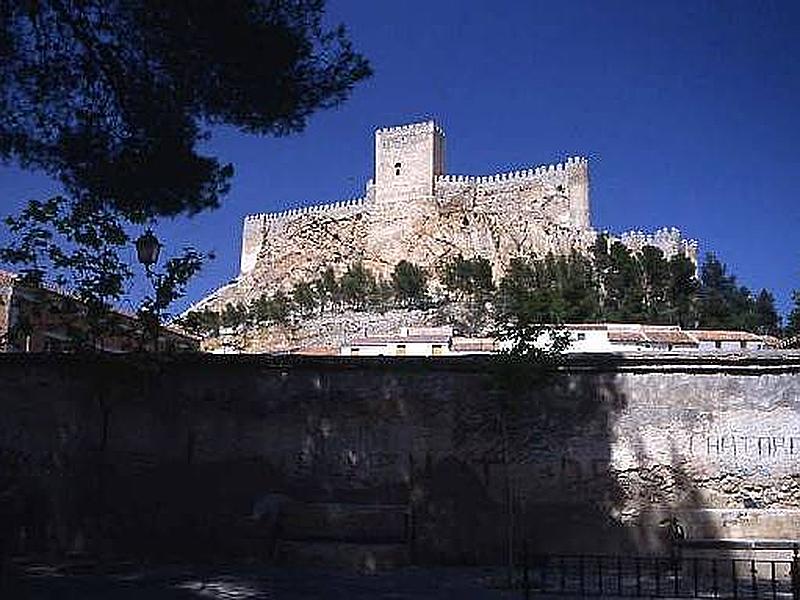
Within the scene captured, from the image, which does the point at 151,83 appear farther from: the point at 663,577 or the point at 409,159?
the point at 409,159

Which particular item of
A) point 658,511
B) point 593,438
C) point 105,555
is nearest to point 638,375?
point 593,438

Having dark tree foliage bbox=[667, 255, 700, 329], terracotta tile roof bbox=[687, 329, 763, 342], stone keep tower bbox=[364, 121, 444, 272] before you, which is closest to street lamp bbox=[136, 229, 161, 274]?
terracotta tile roof bbox=[687, 329, 763, 342]

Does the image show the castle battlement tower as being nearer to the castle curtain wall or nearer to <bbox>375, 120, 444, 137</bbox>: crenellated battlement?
<bbox>375, 120, 444, 137</bbox>: crenellated battlement

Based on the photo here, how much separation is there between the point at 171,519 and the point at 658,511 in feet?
20.5

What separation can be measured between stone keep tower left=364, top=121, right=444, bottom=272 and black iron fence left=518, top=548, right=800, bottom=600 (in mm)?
62904

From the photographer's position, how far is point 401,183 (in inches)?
2916

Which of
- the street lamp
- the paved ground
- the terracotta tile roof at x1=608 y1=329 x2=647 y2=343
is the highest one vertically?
the terracotta tile roof at x1=608 y1=329 x2=647 y2=343

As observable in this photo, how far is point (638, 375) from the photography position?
11.2 m

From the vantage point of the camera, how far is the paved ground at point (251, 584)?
8.72m

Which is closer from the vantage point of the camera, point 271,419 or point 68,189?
point 68,189

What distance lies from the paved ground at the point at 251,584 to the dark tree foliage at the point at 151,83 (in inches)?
168

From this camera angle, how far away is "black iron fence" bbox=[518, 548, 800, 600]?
8.80 meters

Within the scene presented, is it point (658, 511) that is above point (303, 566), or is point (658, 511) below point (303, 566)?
above

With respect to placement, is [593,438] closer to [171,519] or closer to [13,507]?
[171,519]
